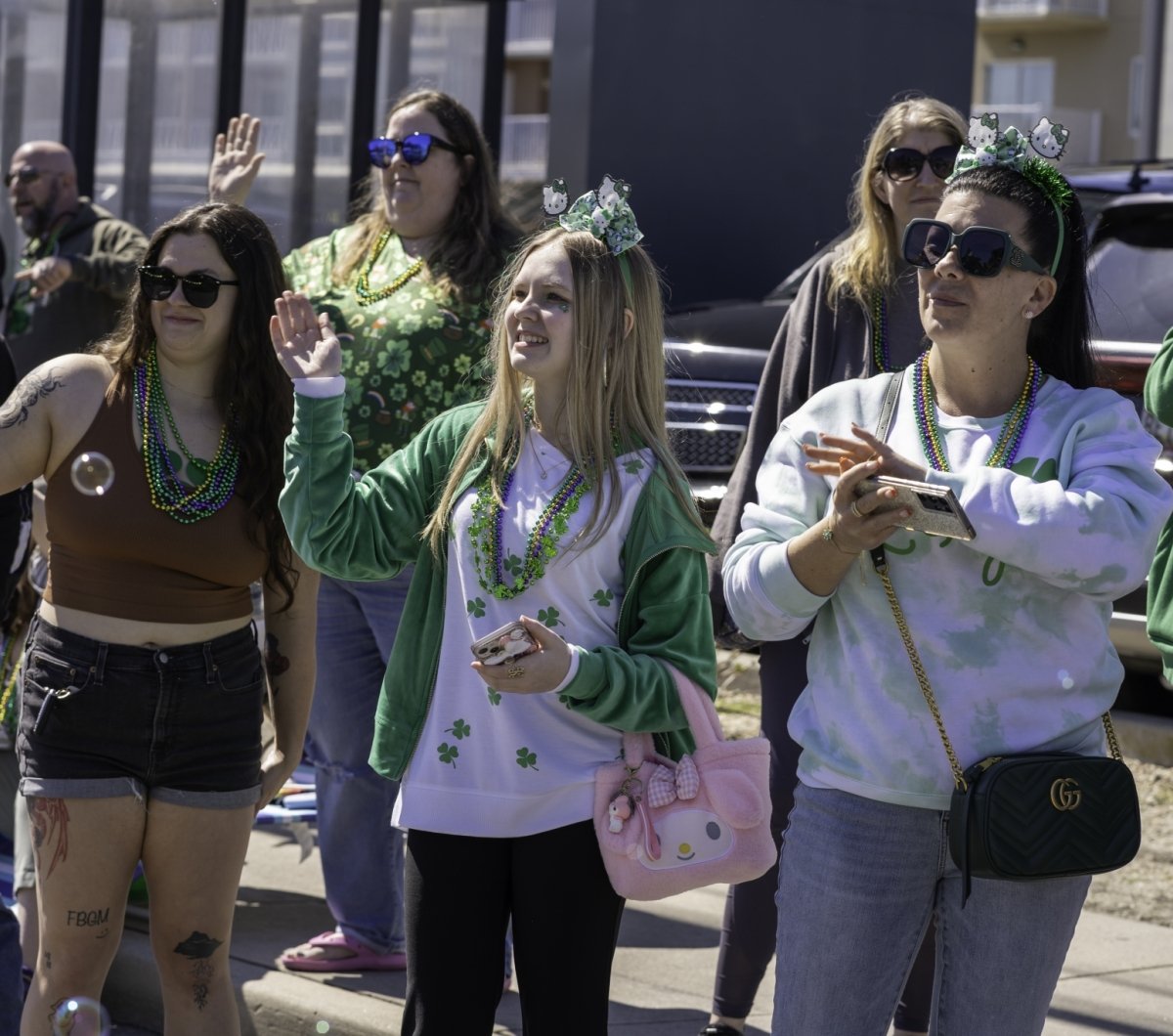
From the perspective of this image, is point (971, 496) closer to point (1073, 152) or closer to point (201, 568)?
point (201, 568)

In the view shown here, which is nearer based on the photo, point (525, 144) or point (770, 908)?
point (770, 908)

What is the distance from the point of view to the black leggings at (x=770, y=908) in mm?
4164

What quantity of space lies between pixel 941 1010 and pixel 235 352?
1962 mm

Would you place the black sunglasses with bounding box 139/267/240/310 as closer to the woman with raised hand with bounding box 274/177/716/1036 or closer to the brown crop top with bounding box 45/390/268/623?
the brown crop top with bounding box 45/390/268/623

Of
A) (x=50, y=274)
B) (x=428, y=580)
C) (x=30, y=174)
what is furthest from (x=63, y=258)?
(x=428, y=580)

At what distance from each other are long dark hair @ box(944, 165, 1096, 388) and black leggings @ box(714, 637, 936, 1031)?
1271mm

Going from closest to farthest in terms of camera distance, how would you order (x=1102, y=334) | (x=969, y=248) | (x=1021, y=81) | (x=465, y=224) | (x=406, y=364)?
(x=969, y=248) < (x=406, y=364) < (x=465, y=224) < (x=1102, y=334) < (x=1021, y=81)

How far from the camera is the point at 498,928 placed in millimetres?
3223

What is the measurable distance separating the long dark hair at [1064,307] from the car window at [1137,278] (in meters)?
3.78

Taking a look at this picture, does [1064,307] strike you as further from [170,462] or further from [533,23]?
[533,23]

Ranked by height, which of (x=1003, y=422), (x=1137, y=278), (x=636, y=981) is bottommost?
(x=636, y=981)

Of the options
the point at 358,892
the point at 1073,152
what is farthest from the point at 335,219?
the point at 1073,152

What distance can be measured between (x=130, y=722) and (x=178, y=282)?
891 millimetres

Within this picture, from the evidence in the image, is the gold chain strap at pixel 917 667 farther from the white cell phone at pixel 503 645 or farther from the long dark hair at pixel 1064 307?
the white cell phone at pixel 503 645
